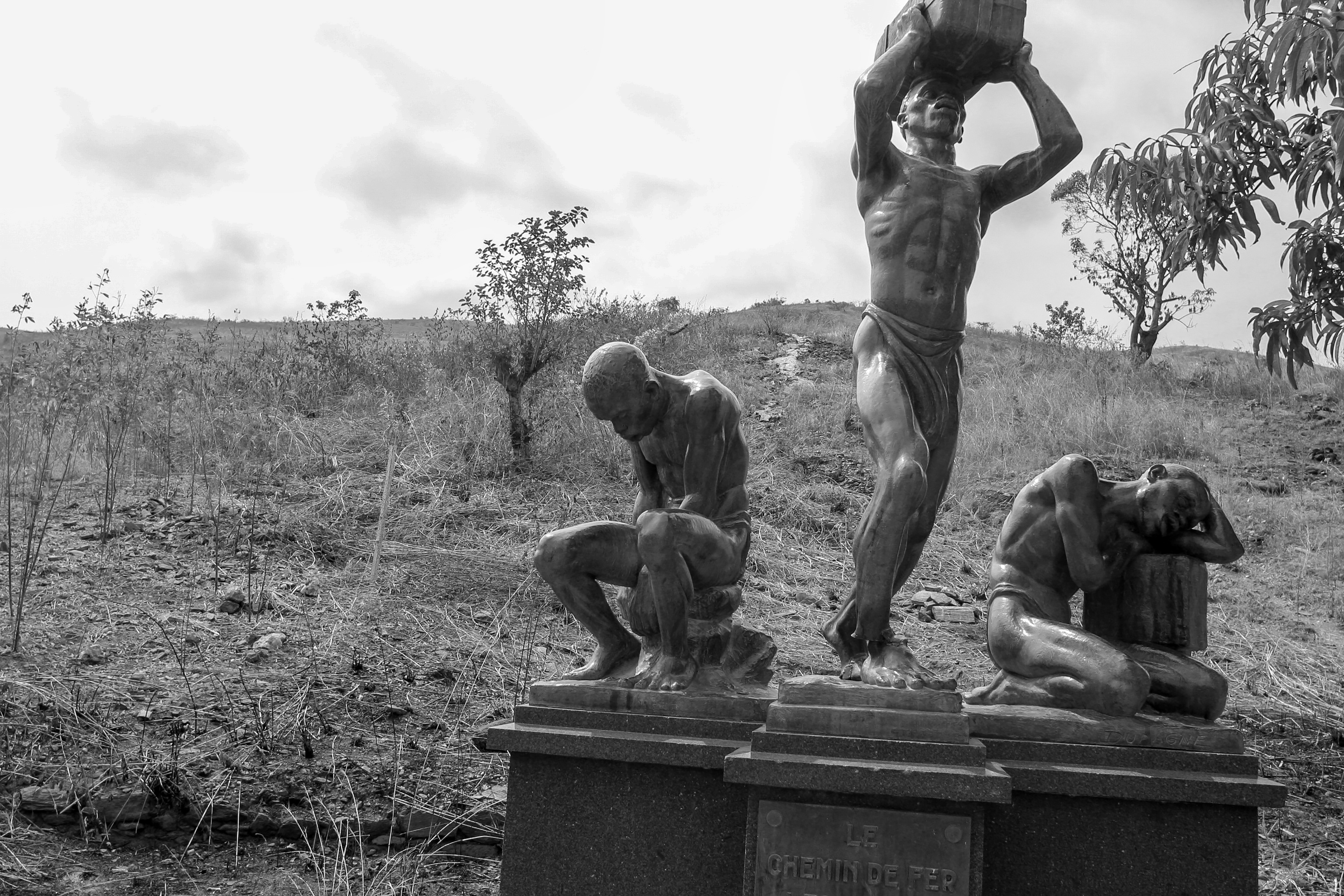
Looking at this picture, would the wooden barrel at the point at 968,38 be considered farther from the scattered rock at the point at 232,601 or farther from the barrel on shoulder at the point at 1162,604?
the scattered rock at the point at 232,601

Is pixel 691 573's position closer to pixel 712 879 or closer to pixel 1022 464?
pixel 712 879

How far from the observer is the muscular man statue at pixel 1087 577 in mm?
3621

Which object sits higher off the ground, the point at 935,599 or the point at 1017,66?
the point at 1017,66

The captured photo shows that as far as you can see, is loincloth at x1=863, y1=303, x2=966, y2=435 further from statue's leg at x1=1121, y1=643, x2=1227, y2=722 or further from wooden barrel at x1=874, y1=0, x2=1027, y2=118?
statue's leg at x1=1121, y1=643, x2=1227, y2=722

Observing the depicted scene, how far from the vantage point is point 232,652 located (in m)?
6.32

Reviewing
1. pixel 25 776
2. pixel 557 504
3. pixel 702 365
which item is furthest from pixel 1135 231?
pixel 25 776

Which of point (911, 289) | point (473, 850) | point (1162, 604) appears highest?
point (911, 289)

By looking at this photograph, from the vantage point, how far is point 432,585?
302 inches

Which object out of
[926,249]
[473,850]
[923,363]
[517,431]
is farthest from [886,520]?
[517,431]

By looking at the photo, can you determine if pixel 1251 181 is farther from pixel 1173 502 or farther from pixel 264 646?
pixel 264 646

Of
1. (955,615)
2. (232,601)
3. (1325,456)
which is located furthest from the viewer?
(1325,456)

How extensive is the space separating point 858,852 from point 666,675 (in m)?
0.99

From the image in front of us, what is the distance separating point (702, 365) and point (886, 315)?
11293 millimetres

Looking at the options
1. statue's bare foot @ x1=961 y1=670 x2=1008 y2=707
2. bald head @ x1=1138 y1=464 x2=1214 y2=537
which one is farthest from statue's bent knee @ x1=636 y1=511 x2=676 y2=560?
bald head @ x1=1138 y1=464 x2=1214 y2=537
